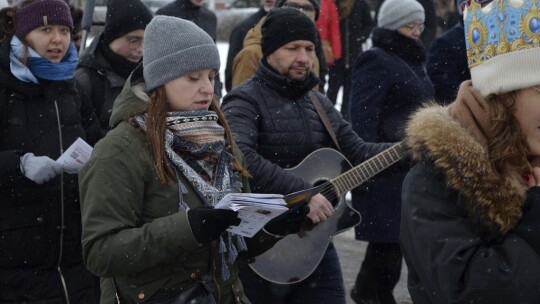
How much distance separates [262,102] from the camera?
17.7 ft

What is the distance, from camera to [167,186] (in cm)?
381

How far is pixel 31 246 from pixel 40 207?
0.20 metres

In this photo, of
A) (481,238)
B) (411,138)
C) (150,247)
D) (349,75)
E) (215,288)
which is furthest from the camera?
(349,75)

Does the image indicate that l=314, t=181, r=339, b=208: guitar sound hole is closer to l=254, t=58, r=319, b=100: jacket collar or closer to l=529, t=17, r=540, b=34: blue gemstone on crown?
l=254, t=58, r=319, b=100: jacket collar

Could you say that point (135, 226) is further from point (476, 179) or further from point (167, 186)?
point (476, 179)

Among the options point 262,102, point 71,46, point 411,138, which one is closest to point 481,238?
point 411,138

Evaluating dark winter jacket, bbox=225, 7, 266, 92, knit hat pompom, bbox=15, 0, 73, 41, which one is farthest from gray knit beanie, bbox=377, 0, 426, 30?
knit hat pompom, bbox=15, 0, 73, 41

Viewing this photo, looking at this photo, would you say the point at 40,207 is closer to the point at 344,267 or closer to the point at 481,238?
the point at 481,238

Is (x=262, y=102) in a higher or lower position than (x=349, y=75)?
higher

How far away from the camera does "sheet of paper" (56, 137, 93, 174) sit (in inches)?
203

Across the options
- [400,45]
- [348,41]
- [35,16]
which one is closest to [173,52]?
[35,16]

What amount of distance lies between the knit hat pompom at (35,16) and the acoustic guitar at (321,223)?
4.98 feet

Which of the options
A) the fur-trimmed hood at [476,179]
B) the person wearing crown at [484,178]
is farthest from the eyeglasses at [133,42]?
the fur-trimmed hood at [476,179]

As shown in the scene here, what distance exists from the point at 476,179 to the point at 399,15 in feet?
14.7
